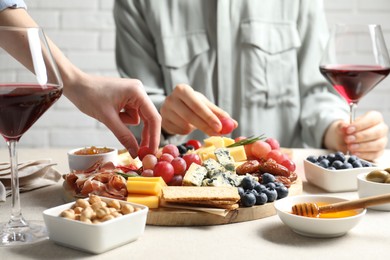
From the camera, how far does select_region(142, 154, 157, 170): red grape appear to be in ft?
4.83

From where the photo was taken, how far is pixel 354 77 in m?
1.78

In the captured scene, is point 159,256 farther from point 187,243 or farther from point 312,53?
point 312,53

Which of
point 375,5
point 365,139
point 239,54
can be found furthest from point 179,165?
point 375,5

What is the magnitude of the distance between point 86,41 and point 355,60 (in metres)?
2.06

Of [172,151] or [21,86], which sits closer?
[21,86]

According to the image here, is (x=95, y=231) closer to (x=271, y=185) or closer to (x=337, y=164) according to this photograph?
(x=271, y=185)

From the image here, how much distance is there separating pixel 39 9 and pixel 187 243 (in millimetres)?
2592

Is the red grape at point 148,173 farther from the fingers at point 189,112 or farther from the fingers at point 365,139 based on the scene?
the fingers at point 365,139

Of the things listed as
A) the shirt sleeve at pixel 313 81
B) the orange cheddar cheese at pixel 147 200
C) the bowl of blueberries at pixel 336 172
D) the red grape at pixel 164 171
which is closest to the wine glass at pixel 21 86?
the orange cheddar cheese at pixel 147 200

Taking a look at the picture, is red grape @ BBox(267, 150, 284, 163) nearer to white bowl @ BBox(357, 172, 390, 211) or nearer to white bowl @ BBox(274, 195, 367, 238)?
white bowl @ BBox(357, 172, 390, 211)

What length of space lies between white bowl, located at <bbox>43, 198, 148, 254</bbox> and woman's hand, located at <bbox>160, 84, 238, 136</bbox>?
68cm

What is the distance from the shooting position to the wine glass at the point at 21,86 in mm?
1105

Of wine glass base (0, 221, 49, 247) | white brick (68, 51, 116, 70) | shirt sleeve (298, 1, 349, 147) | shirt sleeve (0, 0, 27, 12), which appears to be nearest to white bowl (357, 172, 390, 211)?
wine glass base (0, 221, 49, 247)

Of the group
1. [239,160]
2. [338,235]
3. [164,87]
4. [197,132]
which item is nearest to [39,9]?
[164,87]
